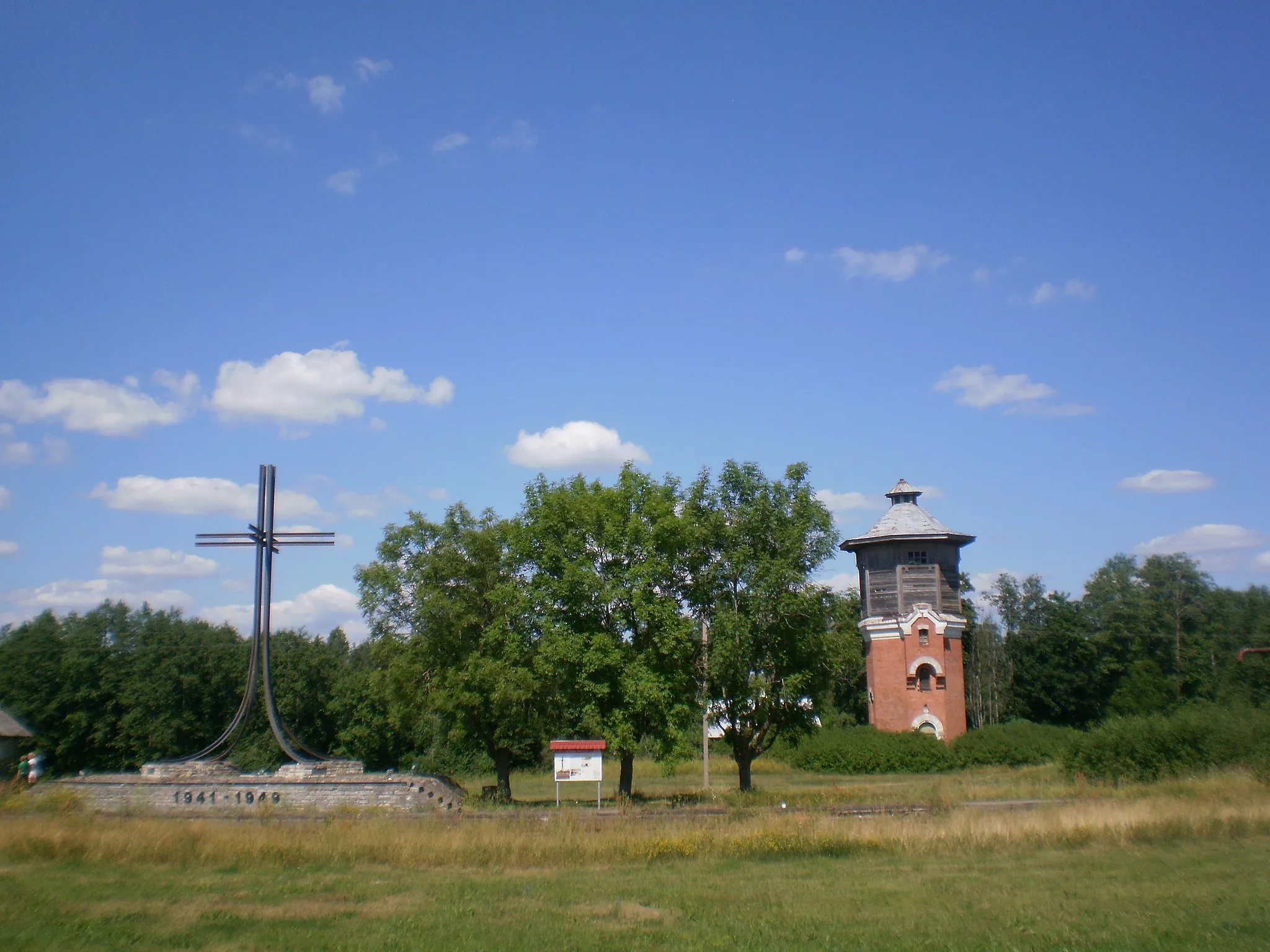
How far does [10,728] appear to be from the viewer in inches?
1849

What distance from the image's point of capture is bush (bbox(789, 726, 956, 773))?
48281 millimetres

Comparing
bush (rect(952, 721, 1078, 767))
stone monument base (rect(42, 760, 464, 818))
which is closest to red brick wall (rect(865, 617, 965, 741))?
bush (rect(952, 721, 1078, 767))

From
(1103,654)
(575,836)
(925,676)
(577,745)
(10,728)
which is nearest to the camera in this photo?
(575,836)

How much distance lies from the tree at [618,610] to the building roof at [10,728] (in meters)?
29.7

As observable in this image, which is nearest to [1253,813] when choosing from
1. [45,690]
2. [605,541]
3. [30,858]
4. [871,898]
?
[871,898]

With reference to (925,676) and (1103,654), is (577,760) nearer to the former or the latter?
(925,676)

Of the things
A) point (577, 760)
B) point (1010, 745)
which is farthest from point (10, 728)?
point (1010, 745)

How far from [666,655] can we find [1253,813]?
17.6 metres

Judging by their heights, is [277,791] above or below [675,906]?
below

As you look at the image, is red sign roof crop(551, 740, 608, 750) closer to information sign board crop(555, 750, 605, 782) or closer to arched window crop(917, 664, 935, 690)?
information sign board crop(555, 750, 605, 782)

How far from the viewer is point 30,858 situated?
635 inches

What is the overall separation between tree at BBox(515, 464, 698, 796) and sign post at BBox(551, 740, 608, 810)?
509 cm

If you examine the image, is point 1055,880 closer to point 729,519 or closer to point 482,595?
point 729,519

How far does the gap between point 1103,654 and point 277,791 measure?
57.3 metres
